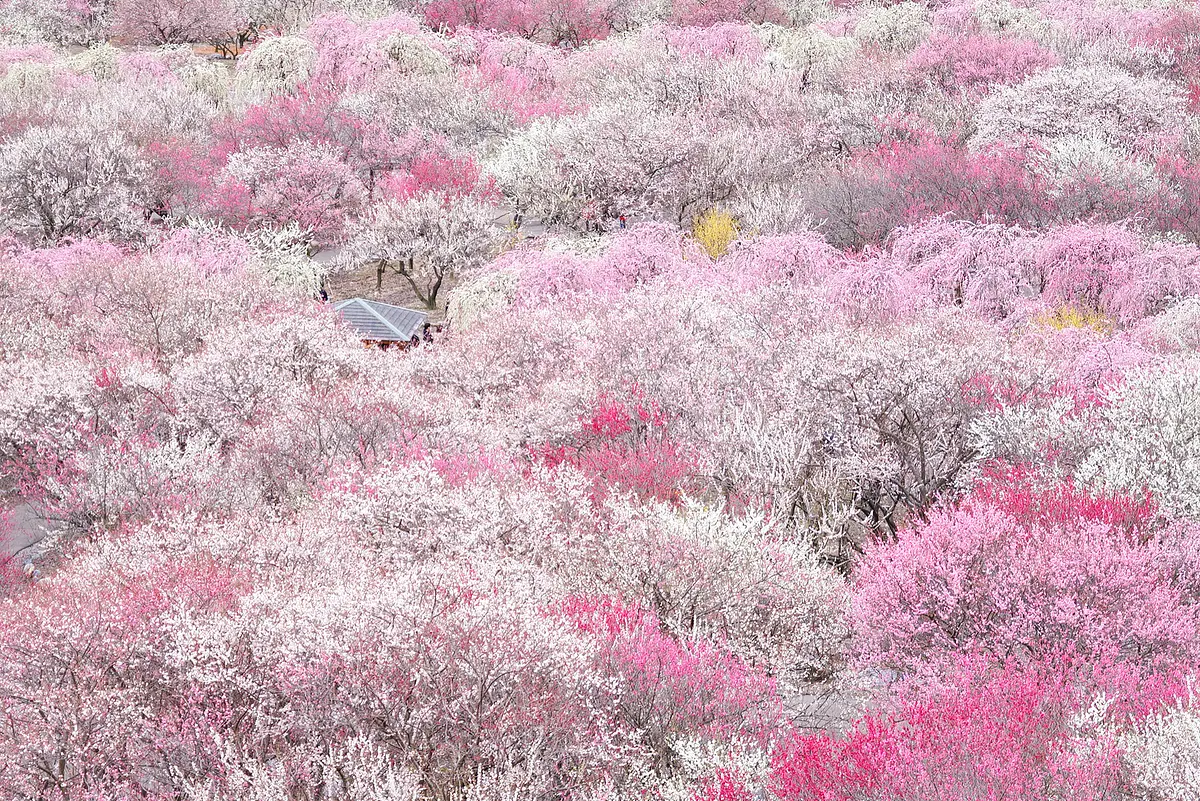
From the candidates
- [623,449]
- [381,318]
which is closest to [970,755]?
[623,449]

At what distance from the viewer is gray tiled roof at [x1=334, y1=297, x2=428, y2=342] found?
3312cm

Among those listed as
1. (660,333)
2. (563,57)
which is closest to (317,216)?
(660,333)

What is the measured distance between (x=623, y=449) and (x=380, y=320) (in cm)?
1408

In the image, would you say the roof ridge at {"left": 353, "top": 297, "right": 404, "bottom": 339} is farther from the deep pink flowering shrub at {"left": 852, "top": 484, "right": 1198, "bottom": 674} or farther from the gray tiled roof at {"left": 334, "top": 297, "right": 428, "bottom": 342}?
the deep pink flowering shrub at {"left": 852, "top": 484, "right": 1198, "bottom": 674}

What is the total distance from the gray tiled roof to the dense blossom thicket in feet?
5.77

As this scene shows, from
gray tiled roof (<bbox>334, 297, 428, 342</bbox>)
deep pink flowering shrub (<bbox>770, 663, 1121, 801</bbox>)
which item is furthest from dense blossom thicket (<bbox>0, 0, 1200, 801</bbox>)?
gray tiled roof (<bbox>334, 297, 428, 342</bbox>)

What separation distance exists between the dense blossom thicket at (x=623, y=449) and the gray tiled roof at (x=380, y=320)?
176 cm

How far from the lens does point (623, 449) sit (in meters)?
22.2

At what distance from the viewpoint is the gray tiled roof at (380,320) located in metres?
33.1

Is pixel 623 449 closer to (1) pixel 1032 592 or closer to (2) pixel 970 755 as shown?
(1) pixel 1032 592

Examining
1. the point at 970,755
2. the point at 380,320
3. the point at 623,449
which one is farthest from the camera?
the point at 380,320

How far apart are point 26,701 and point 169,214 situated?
1408 inches

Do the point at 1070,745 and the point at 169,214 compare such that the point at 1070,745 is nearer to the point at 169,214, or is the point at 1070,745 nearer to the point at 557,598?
the point at 557,598

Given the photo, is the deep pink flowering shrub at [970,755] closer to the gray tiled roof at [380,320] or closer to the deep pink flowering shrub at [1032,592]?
the deep pink flowering shrub at [1032,592]
